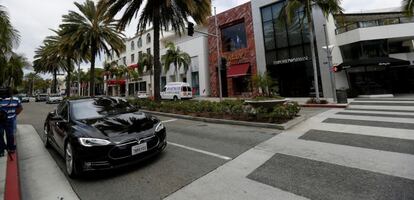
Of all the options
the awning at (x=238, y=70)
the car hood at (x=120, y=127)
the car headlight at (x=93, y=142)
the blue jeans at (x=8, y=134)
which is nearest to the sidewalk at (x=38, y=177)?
the blue jeans at (x=8, y=134)

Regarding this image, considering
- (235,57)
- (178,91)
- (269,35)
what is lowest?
(178,91)

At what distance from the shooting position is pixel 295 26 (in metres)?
20.7

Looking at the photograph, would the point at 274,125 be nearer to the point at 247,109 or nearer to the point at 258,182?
the point at 247,109

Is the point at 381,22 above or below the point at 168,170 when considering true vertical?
above

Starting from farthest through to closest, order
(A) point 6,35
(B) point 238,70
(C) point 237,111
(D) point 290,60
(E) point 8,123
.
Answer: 1. (B) point 238,70
2. (D) point 290,60
3. (C) point 237,111
4. (A) point 6,35
5. (E) point 8,123

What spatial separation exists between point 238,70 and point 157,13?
43.7ft

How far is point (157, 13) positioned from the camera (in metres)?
13.6

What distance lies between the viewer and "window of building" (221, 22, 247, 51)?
2519 centimetres

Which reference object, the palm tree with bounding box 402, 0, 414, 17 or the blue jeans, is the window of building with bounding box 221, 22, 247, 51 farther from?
the blue jeans

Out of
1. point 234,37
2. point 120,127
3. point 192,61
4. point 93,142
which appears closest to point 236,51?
point 234,37

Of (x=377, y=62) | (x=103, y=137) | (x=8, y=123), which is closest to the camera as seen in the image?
(x=103, y=137)

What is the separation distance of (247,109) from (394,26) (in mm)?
17689

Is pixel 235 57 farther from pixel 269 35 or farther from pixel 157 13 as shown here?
pixel 157 13

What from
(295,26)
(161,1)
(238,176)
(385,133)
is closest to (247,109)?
(385,133)
